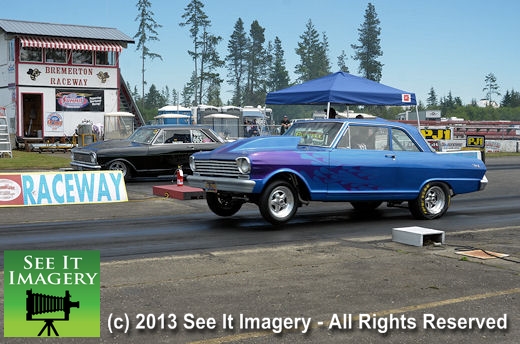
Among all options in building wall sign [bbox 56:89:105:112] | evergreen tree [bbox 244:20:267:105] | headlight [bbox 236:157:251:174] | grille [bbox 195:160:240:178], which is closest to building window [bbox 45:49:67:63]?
building wall sign [bbox 56:89:105:112]

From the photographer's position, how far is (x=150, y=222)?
37.7ft

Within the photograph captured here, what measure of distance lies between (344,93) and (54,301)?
14648 millimetres

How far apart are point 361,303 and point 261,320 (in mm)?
1070

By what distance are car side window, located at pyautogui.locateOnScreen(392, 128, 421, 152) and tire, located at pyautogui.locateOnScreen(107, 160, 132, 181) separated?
29.8ft

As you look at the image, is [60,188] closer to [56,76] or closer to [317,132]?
[317,132]

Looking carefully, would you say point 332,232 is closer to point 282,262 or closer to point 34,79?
point 282,262

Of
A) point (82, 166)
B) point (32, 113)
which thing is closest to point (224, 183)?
point (82, 166)

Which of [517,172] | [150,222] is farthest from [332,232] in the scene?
[517,172]

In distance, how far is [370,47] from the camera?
112438 millimetres

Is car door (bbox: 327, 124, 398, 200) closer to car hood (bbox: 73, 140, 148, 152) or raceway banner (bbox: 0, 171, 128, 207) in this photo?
raceway banner (bbox: 0, 171, 128, 207)

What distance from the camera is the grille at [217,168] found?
1054 cm

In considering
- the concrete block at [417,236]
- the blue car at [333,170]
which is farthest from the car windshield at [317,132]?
the concrete block at [417,236]

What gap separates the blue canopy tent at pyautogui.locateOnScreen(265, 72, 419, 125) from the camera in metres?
18.5

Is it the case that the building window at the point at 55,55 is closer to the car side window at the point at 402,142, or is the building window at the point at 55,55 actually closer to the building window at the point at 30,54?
the building window at the point at 30,54
